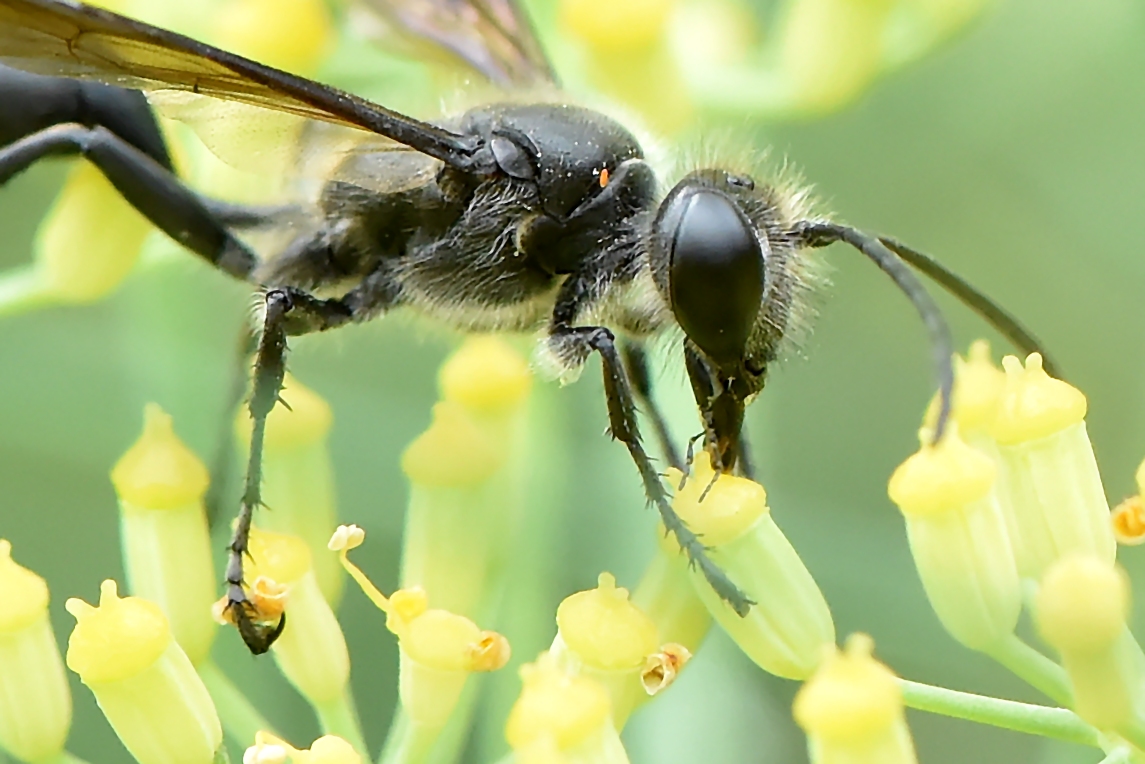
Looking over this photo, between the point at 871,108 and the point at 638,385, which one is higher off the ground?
the point at 871,108

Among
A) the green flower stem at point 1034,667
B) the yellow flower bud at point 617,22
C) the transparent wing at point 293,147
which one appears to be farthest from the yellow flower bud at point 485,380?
the green flower stem at point 1034,667

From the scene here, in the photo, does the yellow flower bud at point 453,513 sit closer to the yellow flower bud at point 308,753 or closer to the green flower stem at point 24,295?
the yellow flower bud at point 308,753

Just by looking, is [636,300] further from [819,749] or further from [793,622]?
[819,749]

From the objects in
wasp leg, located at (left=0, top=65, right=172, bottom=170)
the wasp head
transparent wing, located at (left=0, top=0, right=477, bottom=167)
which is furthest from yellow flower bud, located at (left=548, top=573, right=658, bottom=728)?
wasp leg, located at (left=0, top=65, right=172, bottom=170)

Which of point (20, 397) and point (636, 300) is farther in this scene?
point (20, 397)

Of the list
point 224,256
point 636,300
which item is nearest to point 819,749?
point 636,300

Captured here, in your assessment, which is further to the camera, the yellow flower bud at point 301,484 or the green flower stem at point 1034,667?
the yellow flower bud at point 301,484

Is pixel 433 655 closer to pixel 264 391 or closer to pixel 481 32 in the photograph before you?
pixel 264 391

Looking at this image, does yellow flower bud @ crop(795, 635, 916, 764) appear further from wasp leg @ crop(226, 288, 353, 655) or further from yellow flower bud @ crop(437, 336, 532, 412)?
yellow flower bud @ crop(437, 336, 532, 412)
